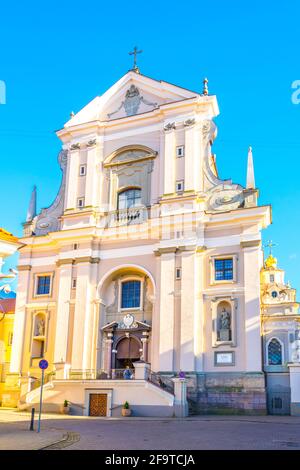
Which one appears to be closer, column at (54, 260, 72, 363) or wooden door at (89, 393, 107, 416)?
wooden door at (89, 393, 107, 416)

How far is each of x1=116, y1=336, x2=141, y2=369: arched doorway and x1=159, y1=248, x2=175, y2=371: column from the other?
2.90 metres

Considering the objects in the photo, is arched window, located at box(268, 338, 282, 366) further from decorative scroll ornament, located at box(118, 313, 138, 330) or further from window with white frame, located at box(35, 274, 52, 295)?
window with white frame, located at box(35, 274, 52, 295)

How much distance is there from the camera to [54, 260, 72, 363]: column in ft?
105

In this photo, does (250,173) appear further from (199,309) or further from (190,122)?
(199,309)

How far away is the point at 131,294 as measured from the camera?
33094mm

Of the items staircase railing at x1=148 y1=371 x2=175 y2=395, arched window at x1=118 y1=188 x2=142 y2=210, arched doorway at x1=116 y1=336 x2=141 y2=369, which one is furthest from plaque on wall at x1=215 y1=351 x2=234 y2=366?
arched window at x1=118 y1=188 x2=142 y2=210

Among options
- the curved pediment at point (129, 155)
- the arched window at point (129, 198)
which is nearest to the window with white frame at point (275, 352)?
the arched window at point (129, 198)

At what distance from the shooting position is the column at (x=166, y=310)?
1149 inches

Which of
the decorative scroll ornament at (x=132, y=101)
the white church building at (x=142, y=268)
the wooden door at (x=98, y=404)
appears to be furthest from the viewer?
the decorative scroll ornament at (x=132, y=101)

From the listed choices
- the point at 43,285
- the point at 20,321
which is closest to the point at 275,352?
the point at 43,285

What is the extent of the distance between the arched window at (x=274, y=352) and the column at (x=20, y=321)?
605 inches

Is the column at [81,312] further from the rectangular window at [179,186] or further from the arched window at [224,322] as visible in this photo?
the arched window at [224,322]

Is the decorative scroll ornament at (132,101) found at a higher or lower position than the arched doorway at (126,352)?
higher
